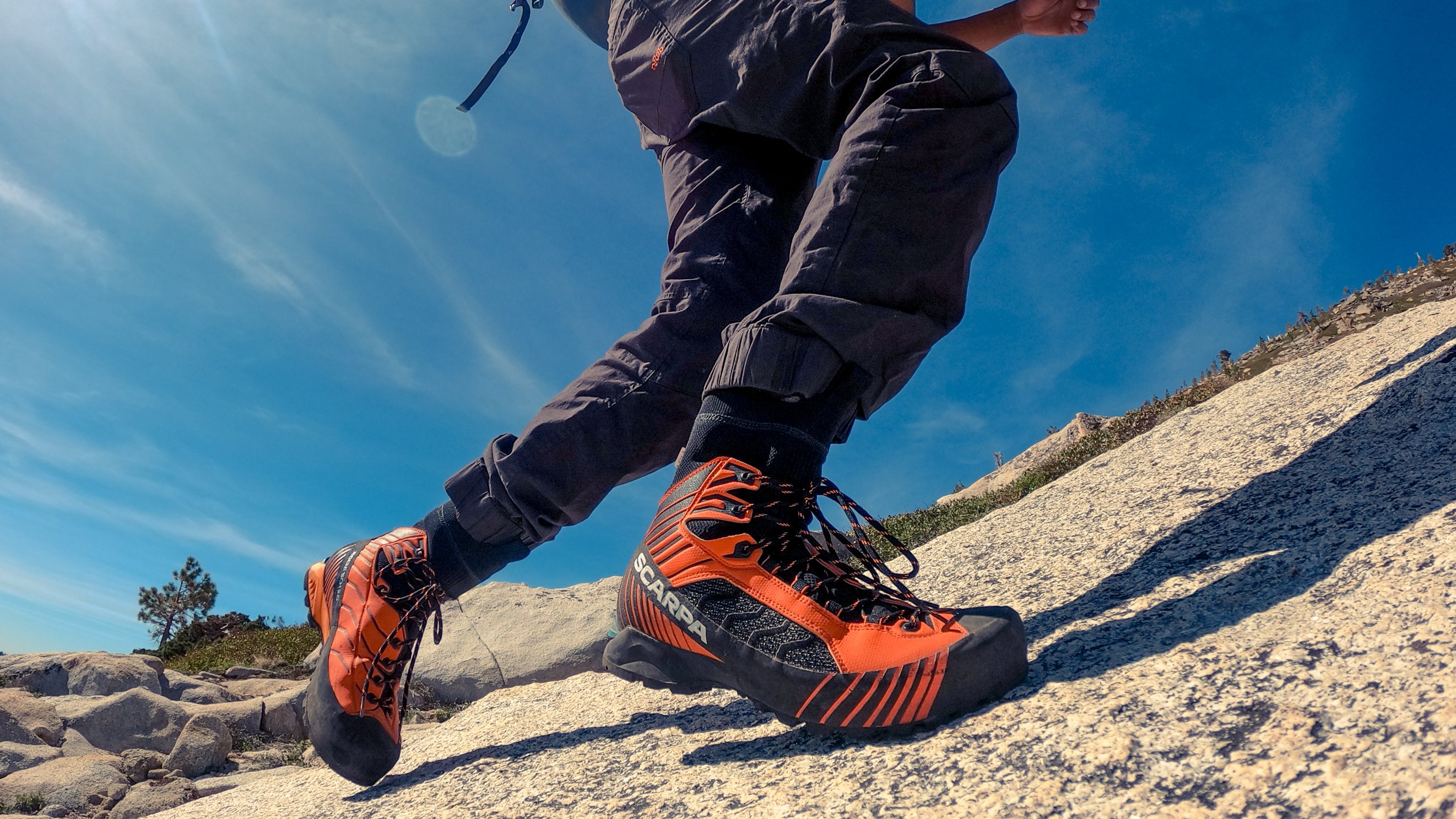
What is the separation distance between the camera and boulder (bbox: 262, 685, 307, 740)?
6.67 m

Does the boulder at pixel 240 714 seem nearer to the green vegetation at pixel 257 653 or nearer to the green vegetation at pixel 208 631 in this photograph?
the green vegetation at pixel 257 653

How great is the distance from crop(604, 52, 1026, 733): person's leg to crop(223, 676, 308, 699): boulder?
27.1 ft

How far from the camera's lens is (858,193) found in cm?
179

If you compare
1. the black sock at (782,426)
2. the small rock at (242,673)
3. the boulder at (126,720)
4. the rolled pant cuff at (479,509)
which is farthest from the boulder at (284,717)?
the black sock at (782,426)

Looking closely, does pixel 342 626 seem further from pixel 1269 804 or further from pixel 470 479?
pixel 1269 804

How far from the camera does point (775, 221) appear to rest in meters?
2.50

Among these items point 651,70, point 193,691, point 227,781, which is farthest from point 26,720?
point 651,70

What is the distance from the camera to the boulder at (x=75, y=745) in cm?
541

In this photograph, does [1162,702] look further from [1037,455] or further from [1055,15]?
[1037,455]

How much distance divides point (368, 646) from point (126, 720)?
5.29m

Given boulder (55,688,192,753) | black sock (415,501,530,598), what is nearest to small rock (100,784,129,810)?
boulder (55,688,192,753)

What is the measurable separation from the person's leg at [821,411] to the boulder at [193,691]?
8.07 meters

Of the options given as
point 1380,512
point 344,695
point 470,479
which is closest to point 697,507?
point 470,479

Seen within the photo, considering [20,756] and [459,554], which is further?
[20,756]
